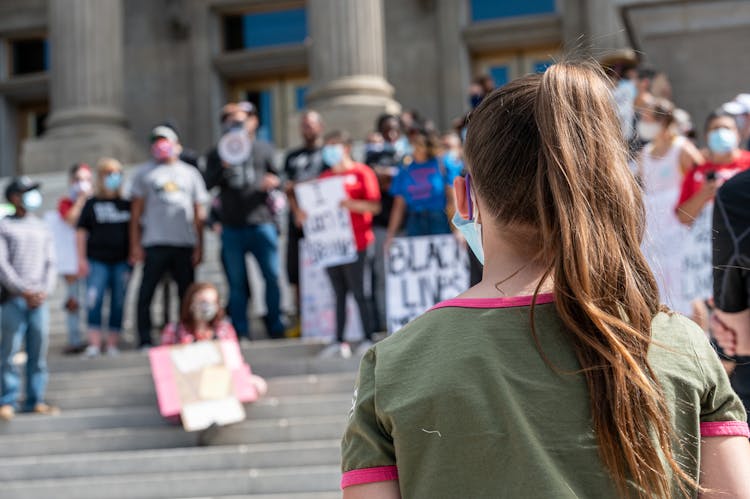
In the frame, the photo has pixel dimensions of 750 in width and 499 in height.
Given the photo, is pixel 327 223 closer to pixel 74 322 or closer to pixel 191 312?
pixel 191 312

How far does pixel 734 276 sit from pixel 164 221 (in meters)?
7.37

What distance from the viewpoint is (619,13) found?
1697 centimetres

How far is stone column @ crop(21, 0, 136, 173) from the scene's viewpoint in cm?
1755

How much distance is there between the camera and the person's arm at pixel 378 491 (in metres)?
1.67

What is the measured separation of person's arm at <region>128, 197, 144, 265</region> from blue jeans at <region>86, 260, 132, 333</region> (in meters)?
0.27

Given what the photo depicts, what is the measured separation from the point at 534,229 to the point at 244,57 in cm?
2174

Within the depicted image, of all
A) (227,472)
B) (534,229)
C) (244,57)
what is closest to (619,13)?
(244,57)

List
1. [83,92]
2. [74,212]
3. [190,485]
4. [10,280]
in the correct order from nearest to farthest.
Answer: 1. [190,485]
2. [10,280]
3. [74,212]
4. [83,92]

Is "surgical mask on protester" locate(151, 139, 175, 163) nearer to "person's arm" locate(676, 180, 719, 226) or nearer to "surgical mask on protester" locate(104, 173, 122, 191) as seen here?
"surgical mask on protester" locate(104, 173, 122, 191)

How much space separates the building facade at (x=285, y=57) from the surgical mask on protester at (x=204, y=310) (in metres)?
7.44

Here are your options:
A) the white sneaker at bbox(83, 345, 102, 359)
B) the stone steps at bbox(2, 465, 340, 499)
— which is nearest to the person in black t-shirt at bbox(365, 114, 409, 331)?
the white sneaker at bbox(83, 345, 102, 359)

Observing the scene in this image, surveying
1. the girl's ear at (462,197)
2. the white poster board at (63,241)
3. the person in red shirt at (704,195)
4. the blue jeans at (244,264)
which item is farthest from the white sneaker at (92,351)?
the girl's ear at (462,197)

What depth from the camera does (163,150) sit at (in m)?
9.83

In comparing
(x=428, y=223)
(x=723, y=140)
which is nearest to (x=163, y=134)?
(x=428, y=223)
